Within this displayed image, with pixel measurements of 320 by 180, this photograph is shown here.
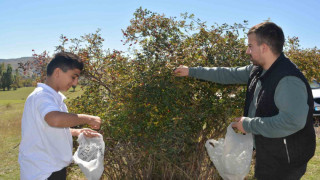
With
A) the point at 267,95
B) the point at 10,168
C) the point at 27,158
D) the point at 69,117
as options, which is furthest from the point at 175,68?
the point at 10,168

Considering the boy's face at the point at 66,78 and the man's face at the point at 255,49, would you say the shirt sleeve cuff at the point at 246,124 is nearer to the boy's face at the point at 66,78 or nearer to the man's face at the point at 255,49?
the man's face at the point at 255,49

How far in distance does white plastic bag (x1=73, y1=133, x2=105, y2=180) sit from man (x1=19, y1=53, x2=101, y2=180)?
25 cm

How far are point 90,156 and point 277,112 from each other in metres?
1.73

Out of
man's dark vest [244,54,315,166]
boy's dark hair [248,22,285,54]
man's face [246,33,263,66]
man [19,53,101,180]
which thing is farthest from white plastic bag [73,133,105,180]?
boy's dark hair [248,22,285,54]

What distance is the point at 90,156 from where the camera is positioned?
287 centimetres

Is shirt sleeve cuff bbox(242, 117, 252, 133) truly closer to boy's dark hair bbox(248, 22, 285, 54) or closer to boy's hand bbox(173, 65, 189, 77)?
boy's dark hair bbox(248, 22, 285, 54)

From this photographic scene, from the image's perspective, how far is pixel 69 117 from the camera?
227 centimetres

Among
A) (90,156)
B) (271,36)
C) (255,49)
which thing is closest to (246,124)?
(255,49)

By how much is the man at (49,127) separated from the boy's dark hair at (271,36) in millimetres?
1523

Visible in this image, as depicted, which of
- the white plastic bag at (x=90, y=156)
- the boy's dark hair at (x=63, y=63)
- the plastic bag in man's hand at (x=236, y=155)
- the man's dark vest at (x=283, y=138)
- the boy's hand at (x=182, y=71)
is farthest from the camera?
the boy's hand at (x=182, y=71)

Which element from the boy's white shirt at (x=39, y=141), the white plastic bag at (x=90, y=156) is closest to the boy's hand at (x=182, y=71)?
the white plastic bag at (x=90, y=156)

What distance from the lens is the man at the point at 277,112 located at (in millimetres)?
2270

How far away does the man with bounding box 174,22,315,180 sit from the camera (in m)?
2.27

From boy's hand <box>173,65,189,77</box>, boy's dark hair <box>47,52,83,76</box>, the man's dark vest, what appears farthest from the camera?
boy's hand <box>173,65,189,77</box>
